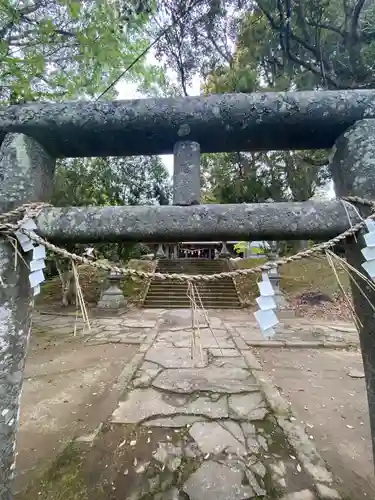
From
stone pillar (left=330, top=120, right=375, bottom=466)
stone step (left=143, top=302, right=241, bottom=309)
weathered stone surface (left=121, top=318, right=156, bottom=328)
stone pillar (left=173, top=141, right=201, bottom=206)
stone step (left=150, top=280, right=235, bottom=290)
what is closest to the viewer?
stone pillar (left=330, top=120, right=375, bottom=466)

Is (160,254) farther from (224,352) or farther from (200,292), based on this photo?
(224,352)

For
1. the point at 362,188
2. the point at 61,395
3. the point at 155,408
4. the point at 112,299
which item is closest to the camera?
the point at 362,188

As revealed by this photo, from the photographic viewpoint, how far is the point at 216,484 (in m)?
1.70

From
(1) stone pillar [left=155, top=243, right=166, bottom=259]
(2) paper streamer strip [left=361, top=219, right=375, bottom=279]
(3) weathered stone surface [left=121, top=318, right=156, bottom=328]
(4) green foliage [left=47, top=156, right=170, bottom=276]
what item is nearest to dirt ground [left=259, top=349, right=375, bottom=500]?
(2) paper streamer strip [left=361, top=219, right=375, bottom=279]

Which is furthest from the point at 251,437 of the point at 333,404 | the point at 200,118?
the point at 200,118

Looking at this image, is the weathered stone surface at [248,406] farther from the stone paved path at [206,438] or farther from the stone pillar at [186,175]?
the stone pillar at [186,175]

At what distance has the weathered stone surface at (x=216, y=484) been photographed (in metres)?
1.62

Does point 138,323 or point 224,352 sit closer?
point 224,352

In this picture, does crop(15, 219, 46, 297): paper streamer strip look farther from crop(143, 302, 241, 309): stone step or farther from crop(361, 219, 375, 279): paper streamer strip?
crop(143, 302, 241, 309): stone step

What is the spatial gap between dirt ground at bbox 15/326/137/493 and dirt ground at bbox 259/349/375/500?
1.94m

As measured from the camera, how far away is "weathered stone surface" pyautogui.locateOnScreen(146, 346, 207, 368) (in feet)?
12.2

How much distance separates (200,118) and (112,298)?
7.58m

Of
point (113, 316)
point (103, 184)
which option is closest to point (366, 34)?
point (103, 184)

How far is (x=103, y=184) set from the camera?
28.0 feet
